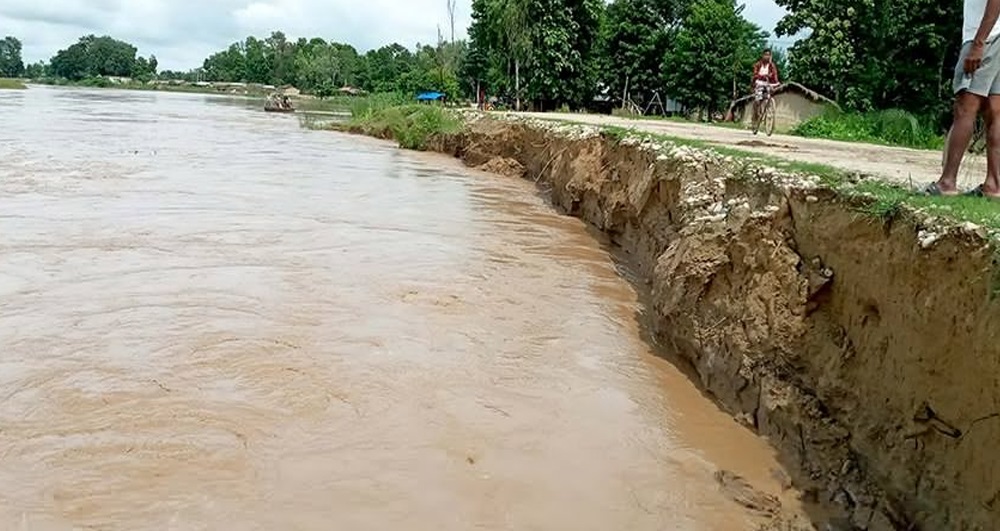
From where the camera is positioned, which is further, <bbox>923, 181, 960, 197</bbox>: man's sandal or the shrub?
the shrub

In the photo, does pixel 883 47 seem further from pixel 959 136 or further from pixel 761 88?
pixel 959 136

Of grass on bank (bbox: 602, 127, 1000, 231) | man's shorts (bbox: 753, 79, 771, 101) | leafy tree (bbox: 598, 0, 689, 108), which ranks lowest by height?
grass on bank (bbox: 602, 127, 1000, 231)

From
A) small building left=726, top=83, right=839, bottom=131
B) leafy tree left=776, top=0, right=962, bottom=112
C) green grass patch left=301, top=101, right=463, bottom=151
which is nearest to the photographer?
leafy tree left=776, top=0, right=962, bottom=112

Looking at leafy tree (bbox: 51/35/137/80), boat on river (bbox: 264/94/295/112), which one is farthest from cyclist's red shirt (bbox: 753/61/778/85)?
leafy tree (bbox: 51/35/137/80)

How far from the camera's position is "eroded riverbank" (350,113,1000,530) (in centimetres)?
339

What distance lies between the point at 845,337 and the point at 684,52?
33628 millimetres

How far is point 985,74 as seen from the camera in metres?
4.70

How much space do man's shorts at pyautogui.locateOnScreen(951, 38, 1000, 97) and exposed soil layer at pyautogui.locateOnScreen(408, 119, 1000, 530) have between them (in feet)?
3.13

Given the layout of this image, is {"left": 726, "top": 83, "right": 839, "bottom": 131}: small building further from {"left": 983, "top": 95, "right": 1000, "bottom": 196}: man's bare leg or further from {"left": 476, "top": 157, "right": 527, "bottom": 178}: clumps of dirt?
{"left": 983, "top": 95, "right": 1000, "bottom": 196}: man's bare leg

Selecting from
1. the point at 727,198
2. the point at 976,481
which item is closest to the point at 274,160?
the point at 727,198

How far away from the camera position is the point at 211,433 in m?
4.73

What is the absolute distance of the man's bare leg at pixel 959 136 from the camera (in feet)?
15.7

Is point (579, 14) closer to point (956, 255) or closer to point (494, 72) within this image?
point (494, 72)

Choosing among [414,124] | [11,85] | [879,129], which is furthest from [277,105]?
[11,85]
